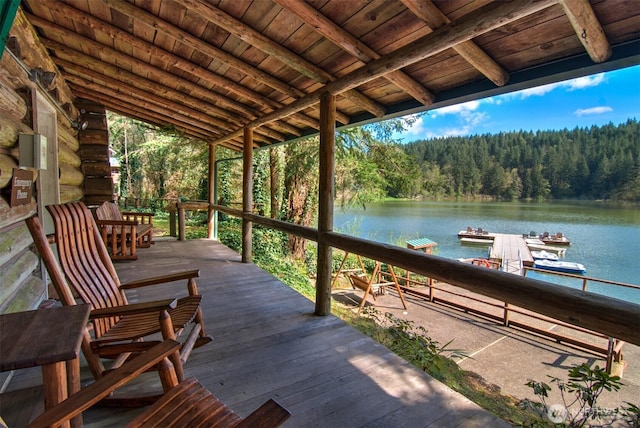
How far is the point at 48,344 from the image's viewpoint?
101 centimetres

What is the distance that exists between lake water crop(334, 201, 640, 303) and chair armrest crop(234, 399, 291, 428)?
9.41 metres

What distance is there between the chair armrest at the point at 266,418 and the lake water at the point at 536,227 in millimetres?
9409

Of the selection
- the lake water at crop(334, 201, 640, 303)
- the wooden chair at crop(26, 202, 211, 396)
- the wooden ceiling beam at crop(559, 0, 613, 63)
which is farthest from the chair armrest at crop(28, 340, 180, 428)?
the lake water at crop(334, 201, 640, 303)

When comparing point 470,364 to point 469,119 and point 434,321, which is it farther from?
point 469,119

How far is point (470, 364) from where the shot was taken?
4832 millimetres

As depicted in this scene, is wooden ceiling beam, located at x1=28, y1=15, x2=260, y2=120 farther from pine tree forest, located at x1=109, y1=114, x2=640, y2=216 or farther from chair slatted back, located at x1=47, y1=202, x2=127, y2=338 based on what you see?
pine tree forest, located at x1=109, y1=114, x2=640, y2=216

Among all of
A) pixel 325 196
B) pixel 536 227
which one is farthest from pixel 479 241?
pixel 325 196

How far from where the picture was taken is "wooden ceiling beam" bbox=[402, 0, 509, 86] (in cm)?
170

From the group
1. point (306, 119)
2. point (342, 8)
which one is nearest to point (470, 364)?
point (306, 119)

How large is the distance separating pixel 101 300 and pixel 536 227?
24176 millimetres

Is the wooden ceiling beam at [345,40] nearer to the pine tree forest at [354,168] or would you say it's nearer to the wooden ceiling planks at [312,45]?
the wooden ceiling planks at [312,45]

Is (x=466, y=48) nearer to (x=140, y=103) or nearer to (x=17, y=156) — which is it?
(x=17, y=156)

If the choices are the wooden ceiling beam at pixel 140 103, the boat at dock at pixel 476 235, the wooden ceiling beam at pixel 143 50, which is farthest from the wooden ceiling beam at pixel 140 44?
the boat at dock at pixel 476 235

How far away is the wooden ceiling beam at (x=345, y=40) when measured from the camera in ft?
6.46
